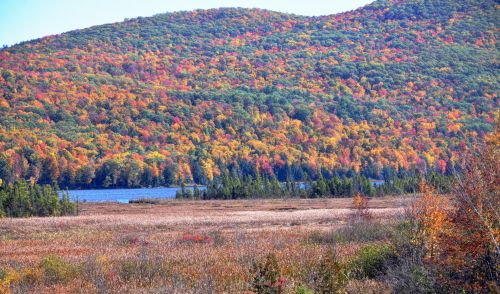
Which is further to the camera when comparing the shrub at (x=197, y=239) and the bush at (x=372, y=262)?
the shrub at (x=197, y=239)

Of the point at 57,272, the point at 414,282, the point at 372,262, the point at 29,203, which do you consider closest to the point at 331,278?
the point at 414,282

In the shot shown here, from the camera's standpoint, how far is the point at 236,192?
96688mm

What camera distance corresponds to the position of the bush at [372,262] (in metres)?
17.6

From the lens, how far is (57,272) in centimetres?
1866

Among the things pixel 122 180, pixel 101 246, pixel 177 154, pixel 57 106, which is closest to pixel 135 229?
pixel 101 246

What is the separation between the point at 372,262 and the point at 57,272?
32.6 ft

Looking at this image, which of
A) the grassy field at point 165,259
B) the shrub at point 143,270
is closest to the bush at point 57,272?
the grassy field at point 165,259

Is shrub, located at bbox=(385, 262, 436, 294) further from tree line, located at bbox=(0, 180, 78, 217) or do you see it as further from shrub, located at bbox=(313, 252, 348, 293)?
tree line, located at bbox=(0, 180, 78, 217)

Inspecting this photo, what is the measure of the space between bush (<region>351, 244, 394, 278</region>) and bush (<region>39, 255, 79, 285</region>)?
892 cm

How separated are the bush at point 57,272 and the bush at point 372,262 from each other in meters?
8.92

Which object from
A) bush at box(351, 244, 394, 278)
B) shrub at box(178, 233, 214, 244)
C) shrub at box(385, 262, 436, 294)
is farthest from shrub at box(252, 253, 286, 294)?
shrub at box(178, 233, 214, 244)

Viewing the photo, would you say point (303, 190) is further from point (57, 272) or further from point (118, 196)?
point (57, 272)

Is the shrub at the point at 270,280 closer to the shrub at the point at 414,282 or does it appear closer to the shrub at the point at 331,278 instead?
the shrub at the point at 331,278

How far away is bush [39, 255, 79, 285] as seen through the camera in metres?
18.3
